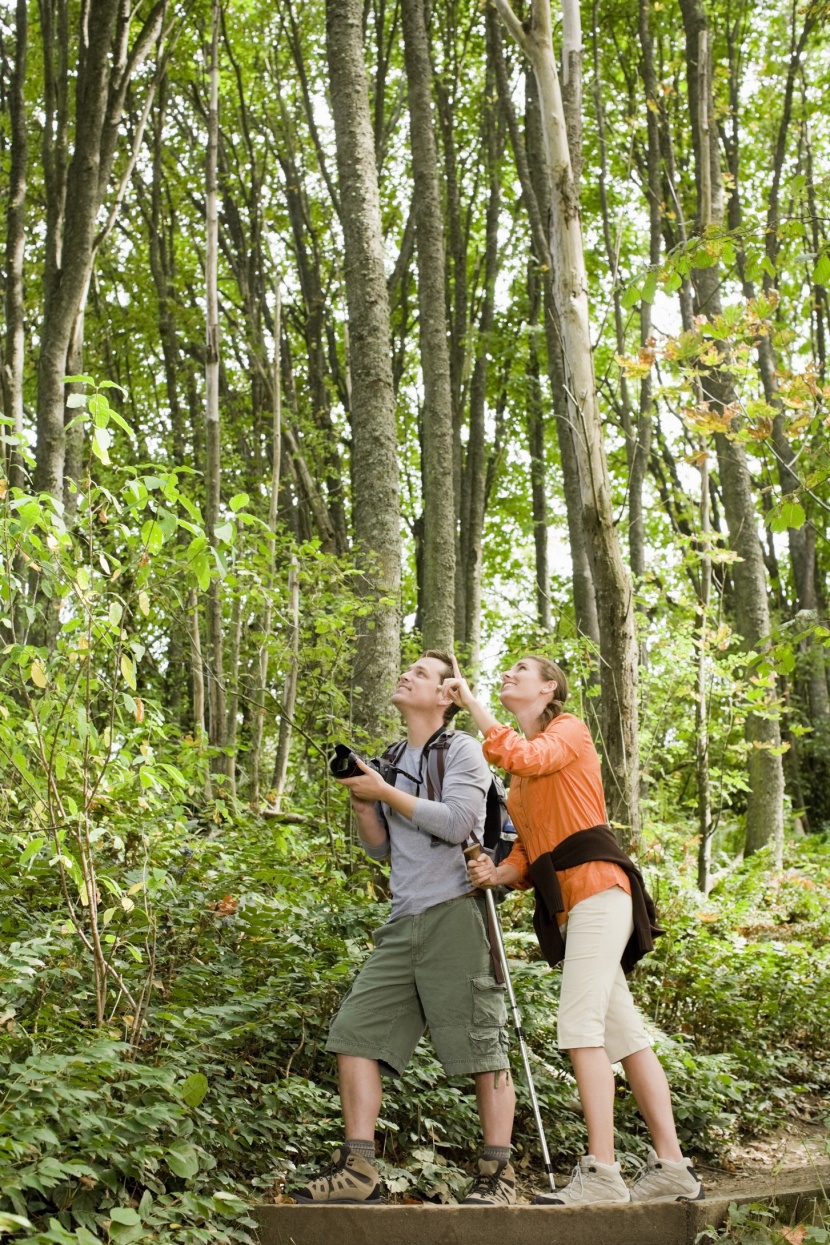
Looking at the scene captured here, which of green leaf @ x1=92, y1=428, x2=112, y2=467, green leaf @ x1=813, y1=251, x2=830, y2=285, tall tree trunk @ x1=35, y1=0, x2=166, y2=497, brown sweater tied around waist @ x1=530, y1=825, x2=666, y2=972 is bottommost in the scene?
brown sweater tied around waist @ x1=530, y1=825, x2=666, y2=972

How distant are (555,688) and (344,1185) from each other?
193cm

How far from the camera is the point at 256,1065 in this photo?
4547 mm

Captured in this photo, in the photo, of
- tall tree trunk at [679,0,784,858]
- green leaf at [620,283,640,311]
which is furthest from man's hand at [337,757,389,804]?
tall tree trunk at [679,0,784,858]

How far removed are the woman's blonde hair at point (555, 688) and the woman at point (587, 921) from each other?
130 millimetres

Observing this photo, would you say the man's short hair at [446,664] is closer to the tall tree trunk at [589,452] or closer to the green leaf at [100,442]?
the green leaf at [100,442]

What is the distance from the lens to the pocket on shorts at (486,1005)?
4047mm

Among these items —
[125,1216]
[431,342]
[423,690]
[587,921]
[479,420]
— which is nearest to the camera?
[125,1216]

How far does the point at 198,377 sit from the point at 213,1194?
19.1 metres

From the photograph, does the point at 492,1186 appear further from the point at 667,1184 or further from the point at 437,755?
the point at 437,755

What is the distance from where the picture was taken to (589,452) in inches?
249

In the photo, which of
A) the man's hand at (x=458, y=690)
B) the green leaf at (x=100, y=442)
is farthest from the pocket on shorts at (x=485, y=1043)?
the green leaf at (x=100, y=442)

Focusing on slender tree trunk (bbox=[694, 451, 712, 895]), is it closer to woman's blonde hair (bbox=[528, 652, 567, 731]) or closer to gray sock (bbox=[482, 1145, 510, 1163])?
woman's blonde hair (bbox=[528, 652, 567, 731])

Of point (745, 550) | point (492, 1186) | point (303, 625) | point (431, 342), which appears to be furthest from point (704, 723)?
point (492, 1186)

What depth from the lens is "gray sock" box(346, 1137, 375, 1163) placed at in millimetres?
3818
